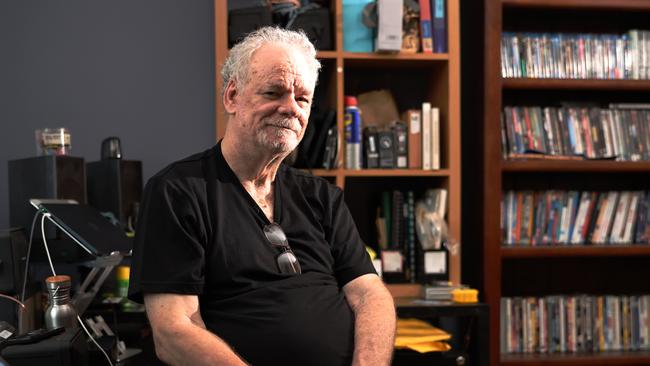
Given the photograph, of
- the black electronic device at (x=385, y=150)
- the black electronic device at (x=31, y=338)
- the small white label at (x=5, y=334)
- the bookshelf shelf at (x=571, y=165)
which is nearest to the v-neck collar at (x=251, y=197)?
the black electronic device at (x=31, y=338)

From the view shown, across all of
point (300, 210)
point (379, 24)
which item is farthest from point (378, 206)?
point (300, 210)

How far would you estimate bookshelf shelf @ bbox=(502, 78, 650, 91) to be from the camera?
104 inches

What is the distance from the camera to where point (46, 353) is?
1.37 metres

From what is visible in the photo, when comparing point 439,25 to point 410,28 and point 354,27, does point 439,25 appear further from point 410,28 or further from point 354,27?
point 354,27

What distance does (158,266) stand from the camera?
1.36m

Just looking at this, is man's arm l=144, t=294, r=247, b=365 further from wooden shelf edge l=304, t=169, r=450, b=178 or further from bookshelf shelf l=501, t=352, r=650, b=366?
bookshelf shelf l=501, t=352, r=650, b=366

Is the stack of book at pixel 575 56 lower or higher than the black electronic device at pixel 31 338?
higher

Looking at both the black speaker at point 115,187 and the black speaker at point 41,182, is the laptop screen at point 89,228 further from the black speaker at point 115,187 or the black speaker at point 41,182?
the black speaker at point 115,187

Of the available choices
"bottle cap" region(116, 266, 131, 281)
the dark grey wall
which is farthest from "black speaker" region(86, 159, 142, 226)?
the dark grey wall

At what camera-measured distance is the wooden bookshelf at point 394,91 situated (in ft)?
8.28

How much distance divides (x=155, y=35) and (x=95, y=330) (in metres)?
1.42

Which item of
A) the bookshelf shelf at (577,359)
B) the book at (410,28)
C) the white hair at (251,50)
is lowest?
the bookshelf shelf at (577,359)

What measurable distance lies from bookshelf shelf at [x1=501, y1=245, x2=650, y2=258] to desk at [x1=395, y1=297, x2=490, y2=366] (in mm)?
342

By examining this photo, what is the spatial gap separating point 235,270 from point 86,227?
52 centimetres
